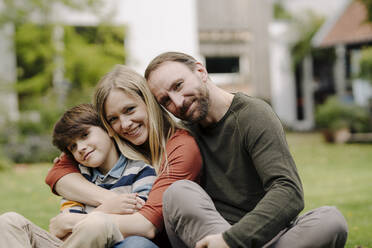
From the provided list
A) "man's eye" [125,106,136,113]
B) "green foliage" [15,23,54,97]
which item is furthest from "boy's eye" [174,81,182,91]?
"green foliage" [15,23,54,97]

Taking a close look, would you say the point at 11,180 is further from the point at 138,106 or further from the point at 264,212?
the point at 264,212

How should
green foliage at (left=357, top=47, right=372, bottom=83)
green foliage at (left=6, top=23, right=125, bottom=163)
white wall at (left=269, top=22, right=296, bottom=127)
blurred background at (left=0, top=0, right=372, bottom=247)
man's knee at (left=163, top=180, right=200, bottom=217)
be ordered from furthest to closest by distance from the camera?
1. white wall at (left=269, top=22, right=296, bottom=127)
2. green foliage at (left=357, top=47, right=372, bottom=83)
3. green foliage at (left=6, top=23, right=125, bottom=163)
4. blurred background at (left=0, top=0, right=372, bottom=247)
5. man's knee at (left=163, top=180, right=200, bottom=217)

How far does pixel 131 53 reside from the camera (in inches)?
482

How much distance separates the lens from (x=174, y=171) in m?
2.49

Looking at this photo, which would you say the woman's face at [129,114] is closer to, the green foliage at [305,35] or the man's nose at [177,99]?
the man's nose at [177,99]

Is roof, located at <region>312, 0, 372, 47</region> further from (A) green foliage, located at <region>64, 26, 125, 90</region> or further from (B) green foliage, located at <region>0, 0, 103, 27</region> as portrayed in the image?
(B) green foliage, located at <region>0, 0, 103, 27</region>

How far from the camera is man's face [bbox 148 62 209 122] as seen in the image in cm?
245

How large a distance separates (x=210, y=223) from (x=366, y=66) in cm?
1134

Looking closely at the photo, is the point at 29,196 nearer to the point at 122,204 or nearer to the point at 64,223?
the point at 64,223

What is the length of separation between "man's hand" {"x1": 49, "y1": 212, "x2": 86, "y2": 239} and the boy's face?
34 cm

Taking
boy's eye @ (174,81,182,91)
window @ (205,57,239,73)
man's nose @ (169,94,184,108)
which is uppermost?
boy's eye @ (174,81,182,91)

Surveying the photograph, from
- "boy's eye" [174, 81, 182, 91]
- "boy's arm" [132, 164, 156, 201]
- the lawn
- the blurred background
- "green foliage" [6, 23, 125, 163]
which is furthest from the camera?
"green foliage" [6, 23, 125, 163]

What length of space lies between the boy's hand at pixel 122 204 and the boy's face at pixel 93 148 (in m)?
0.33

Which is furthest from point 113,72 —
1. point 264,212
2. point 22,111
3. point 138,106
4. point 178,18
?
point 178,18
